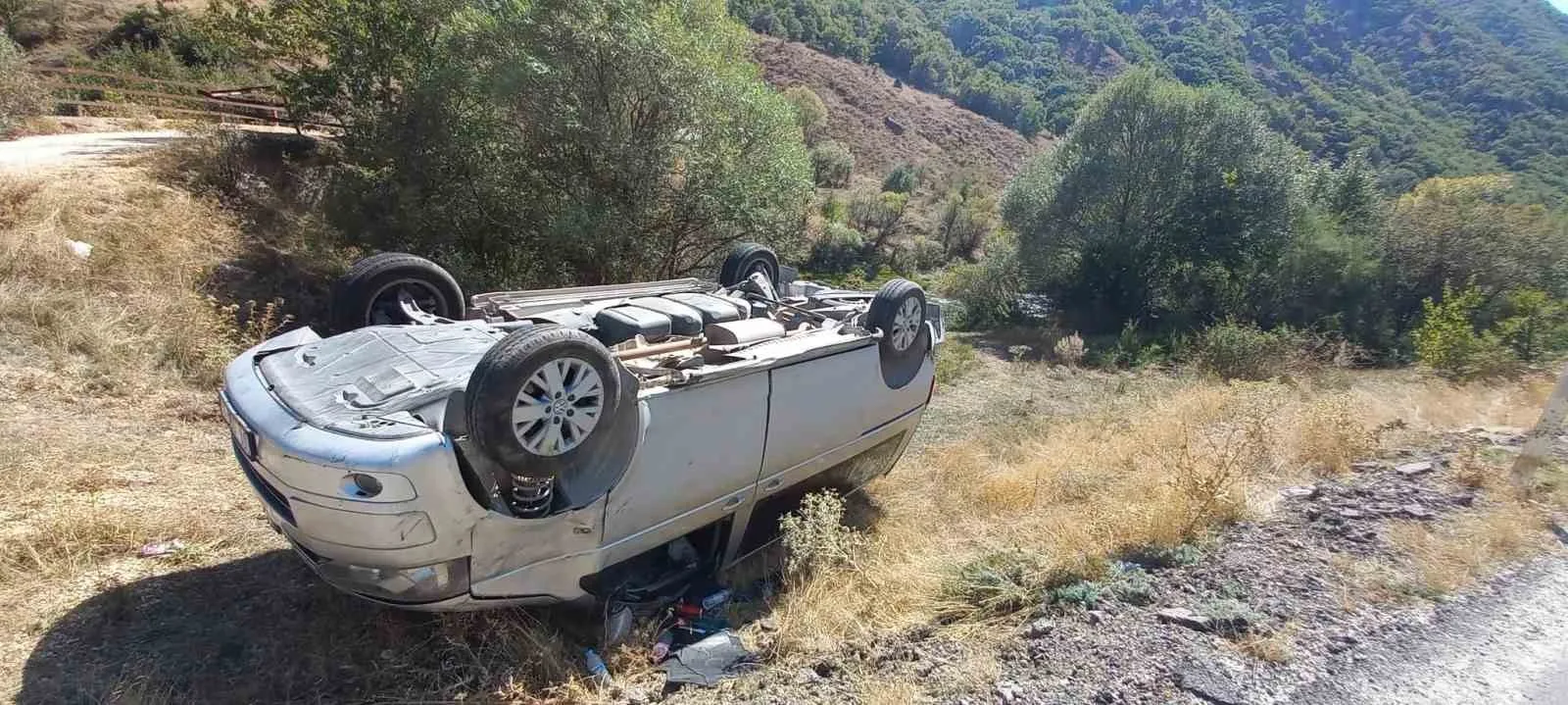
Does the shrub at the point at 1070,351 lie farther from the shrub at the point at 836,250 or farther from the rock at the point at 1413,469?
the shrub at the point at 836,250

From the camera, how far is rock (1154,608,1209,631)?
3252mm

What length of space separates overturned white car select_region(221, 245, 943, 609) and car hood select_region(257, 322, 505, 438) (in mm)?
12

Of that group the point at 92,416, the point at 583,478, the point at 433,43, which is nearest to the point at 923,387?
the point at 583,478

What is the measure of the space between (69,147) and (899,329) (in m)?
14.4

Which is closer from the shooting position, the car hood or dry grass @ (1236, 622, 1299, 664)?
the car hood

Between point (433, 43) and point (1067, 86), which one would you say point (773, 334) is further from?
point (1067, 86)

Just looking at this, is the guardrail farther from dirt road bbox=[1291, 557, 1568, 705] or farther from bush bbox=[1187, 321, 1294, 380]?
bush bbox=[1187, 321, 1294, 380]

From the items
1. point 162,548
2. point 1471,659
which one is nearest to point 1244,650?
point 1471,659

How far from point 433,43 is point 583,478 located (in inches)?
440

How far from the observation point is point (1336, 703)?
2777mm

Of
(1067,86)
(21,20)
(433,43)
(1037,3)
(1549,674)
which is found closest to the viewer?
(1549,674)

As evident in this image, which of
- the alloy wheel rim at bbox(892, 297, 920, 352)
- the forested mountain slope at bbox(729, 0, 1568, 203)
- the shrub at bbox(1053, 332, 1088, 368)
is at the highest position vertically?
the forested mountain slope at bbox(729, 0, 1568, 203)

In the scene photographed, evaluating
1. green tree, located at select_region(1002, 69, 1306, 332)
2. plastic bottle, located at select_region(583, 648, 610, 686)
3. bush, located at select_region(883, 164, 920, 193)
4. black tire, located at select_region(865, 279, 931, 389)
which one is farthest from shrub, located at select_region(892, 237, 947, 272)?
plastic bottle, located at select_region(583, 648, 610, 686)

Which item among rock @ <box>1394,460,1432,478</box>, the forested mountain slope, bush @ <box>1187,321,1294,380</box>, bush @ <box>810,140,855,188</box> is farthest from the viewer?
the forested mountain slope
